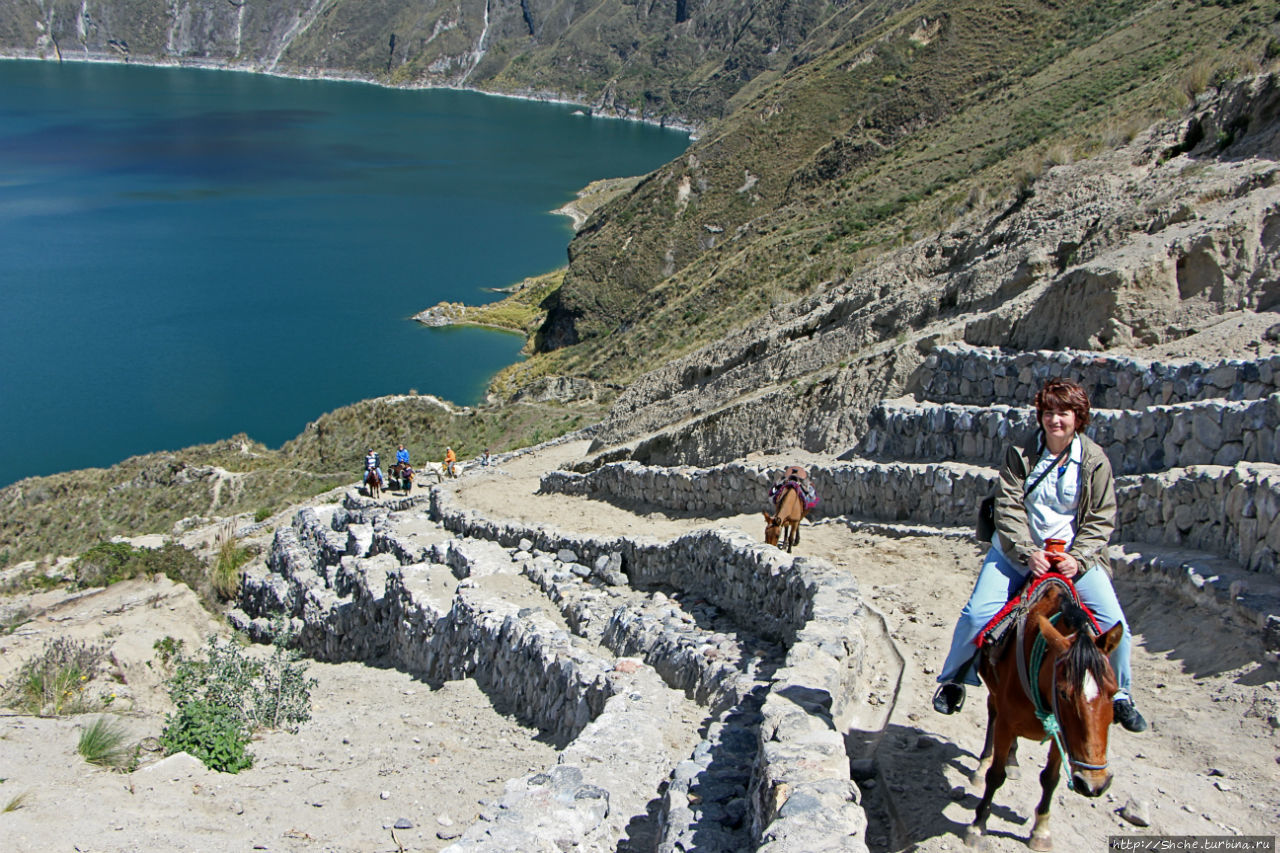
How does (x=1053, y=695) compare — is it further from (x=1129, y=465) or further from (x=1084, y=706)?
(x=1129, y=465)

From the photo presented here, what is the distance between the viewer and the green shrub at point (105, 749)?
9758 millimetres

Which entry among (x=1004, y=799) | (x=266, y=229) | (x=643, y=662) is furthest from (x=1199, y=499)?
(x=266, y=229)

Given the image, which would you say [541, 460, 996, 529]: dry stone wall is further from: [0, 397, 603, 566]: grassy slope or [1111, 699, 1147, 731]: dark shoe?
[0, 397, 603, 566]: grassy slope

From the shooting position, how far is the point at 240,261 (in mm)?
79875

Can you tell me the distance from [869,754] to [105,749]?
763 centimetres

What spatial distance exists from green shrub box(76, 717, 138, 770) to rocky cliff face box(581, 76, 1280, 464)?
416 inches

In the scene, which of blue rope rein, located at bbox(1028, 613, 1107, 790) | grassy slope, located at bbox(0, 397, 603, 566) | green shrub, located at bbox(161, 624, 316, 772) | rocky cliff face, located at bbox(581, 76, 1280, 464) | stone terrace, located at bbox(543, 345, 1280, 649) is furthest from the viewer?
grassy slope, located at bbox(0, 397, 603, 566)

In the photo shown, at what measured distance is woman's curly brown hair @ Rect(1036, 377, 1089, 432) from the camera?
567 centimetres

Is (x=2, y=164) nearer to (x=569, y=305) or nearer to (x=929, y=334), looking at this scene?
(x=569, y=305)

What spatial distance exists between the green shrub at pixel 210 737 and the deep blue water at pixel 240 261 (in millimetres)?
40255

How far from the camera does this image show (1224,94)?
17844mm

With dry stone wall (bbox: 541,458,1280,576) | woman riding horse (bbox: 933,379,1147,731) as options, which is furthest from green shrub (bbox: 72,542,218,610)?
woman riding horse (bbox: 933,379,1147,731)

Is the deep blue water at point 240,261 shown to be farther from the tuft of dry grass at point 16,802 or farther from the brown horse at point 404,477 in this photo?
the tuft of dry grass at point 16,802

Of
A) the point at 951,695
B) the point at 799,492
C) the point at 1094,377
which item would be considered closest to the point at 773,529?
the point at 799,492
